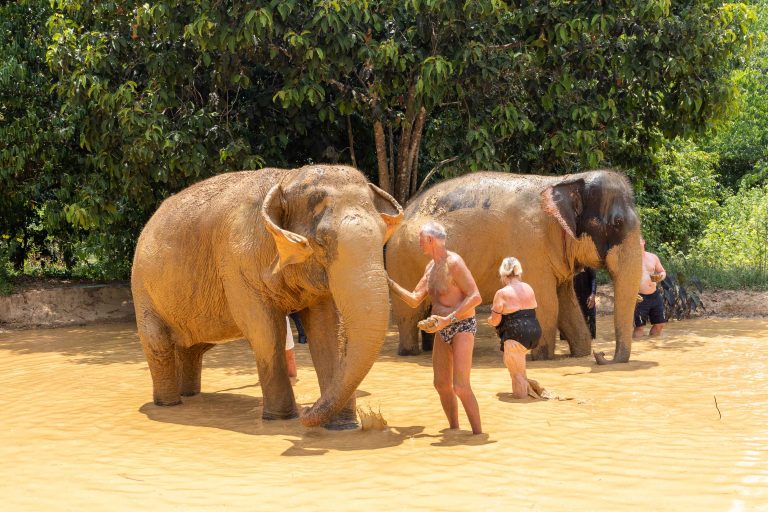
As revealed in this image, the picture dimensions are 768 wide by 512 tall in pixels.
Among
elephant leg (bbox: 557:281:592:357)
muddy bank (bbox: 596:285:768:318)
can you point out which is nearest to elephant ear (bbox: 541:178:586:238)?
elephant leg (bbox: 557:281:592:357)

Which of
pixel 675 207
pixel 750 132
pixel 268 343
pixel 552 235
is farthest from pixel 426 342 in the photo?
pixel 750 132

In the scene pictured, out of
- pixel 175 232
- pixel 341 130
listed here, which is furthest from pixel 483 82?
pixel 175 232

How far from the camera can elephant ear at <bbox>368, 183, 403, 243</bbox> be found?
6777mm

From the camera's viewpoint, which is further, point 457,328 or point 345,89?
point 345,89

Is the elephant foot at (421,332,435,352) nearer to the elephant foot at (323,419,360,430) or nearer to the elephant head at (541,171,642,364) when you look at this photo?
the elephant head at (541,171,642,364)

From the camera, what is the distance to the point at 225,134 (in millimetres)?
12664

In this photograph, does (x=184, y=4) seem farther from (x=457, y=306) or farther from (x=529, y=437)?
(x=529, y=437)

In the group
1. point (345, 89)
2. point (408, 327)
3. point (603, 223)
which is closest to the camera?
point (603, 223)

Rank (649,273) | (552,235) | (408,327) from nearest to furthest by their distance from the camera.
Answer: (552,235)
(408,327)
(649,273)

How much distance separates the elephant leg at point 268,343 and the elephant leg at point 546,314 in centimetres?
377

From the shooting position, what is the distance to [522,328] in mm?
7715

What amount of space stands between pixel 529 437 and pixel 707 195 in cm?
2073

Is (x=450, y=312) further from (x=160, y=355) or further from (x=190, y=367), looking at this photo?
(x=190, y=367)

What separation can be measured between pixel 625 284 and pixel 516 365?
8.52ft
